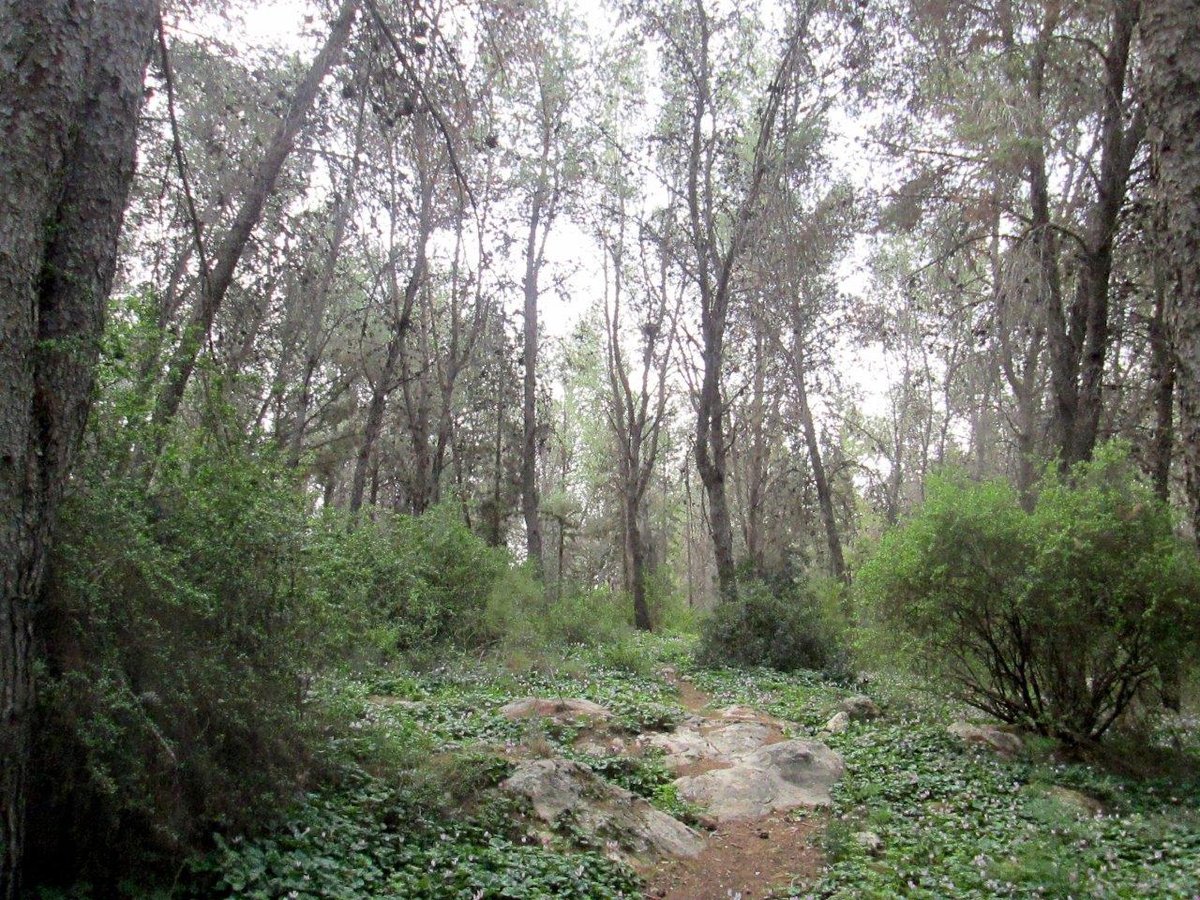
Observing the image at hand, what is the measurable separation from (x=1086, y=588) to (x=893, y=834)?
2.52m

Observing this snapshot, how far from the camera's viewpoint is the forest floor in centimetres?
376

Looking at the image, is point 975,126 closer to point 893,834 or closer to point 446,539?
point 893,834

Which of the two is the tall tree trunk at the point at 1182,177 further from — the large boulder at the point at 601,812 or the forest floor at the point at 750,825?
the large boulder at the point at 601,812

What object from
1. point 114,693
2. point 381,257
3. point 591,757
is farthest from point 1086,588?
point 381,257

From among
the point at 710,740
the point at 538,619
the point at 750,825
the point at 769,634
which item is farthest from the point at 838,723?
the point at 538,619

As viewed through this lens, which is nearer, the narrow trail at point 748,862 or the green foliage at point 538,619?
the narrow trail at point 748,862

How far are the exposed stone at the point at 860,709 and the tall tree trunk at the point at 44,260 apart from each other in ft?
23.9

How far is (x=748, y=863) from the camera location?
16.4 feet

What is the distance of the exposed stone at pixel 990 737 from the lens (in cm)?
652

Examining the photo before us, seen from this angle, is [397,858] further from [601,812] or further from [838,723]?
[838,723]

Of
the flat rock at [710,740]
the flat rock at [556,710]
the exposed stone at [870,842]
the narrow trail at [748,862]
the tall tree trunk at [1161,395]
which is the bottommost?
the narrow trail at [748,862]

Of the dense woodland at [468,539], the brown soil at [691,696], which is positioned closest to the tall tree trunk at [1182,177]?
the dense woodland at [468,539]

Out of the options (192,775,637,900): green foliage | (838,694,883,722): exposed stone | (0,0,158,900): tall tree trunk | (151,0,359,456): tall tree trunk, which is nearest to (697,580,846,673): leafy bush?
(838,694,883,722): exposed stone

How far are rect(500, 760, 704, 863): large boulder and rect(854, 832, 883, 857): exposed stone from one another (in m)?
0.98
